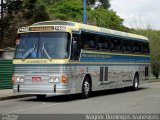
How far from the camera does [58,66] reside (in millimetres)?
18562

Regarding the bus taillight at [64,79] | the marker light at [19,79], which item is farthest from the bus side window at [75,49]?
the marker light at [19,79]

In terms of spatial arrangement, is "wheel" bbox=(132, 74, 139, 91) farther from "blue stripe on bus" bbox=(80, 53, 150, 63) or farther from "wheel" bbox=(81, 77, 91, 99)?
"wheel" bbox=(81, 77, 91, 99)

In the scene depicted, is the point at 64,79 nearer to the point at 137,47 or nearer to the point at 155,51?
the point at 137,47

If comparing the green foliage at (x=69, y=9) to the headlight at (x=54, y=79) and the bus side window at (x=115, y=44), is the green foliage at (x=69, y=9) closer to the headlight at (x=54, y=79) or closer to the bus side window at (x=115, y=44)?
the bus side window at (x=115, y=44)

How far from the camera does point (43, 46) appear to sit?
1897 cm

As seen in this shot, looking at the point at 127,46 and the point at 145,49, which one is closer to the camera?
the point at 127,46

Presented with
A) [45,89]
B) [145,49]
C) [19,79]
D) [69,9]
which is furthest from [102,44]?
[69,9]

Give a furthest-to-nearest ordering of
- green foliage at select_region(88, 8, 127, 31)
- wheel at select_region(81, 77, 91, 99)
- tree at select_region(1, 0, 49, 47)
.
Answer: green foliage at select_region(88, 8, 127, 31) < tree at select_region(1, 0, 49, 47) < wheel at select_region(81, 77, 91, 99)

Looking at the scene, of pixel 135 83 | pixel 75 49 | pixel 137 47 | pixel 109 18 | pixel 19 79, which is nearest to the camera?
pixel 19 79

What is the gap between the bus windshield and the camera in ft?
61.4

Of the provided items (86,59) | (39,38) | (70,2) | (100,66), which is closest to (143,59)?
(100,66)

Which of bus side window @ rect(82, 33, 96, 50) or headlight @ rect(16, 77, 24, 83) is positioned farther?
bus side window @ rect(82, 33, 96, 50)

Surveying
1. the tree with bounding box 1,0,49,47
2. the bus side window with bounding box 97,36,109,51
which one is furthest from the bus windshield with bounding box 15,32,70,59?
the tree with bounding box 1,0,49,47

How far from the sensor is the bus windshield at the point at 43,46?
1872 centimetres
